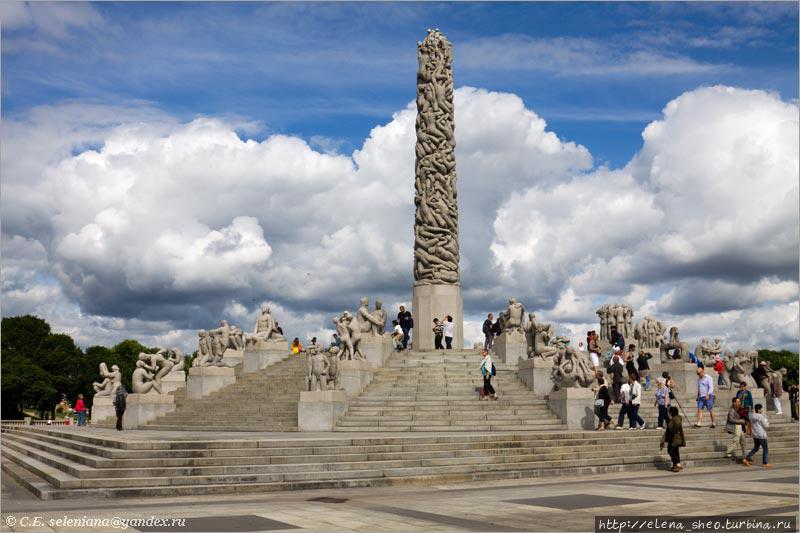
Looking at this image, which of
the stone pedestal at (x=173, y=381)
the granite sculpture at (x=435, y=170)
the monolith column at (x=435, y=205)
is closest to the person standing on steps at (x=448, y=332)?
the monolith column at (x=435, y=205)

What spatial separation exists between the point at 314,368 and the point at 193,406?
23.3ft

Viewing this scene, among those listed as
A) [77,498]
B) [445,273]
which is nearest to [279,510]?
[77,498]

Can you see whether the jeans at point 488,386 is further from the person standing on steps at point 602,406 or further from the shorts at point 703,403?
the shorts at point 703,403

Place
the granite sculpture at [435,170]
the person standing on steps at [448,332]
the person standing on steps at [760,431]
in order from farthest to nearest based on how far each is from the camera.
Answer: the granite sculpture at [435,170]
the person standing on steps at [448,332]
the person standing on steps at [760,431]

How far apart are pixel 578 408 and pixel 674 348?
857cm

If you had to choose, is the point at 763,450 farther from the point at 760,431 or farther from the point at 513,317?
the point at 513,317

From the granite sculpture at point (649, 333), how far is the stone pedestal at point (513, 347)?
7754 millimetres

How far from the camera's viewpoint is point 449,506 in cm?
1331

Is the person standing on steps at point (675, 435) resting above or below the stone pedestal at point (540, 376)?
below

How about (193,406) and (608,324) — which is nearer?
(193,406)

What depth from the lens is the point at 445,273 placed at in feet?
123

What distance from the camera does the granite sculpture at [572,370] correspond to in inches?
998

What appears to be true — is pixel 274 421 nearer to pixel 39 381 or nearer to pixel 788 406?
pixel 788 406

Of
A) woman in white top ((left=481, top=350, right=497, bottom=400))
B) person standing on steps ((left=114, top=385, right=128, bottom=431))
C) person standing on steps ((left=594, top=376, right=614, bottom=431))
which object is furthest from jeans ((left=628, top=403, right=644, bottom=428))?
person standing on steps ((left=114, top=385, right=128, bottom=431))
